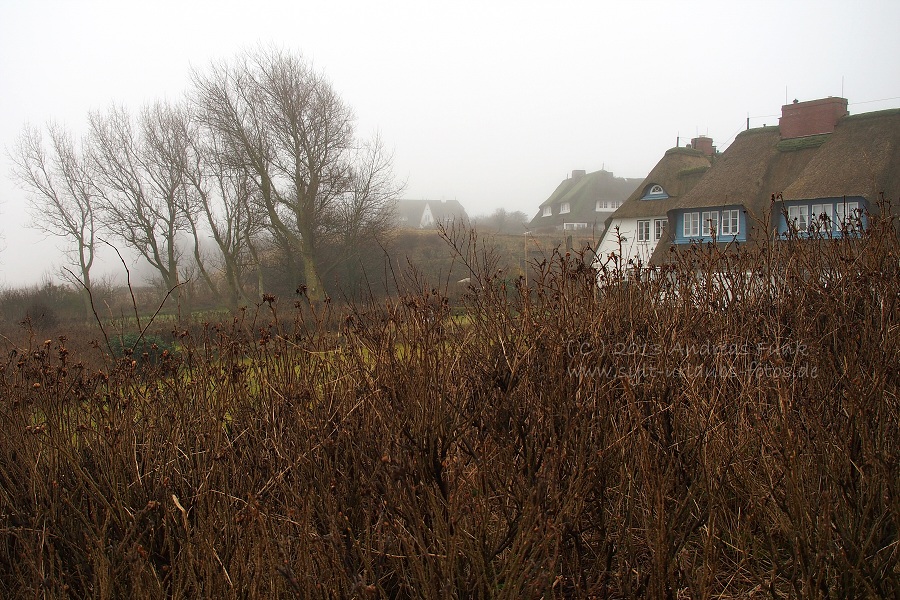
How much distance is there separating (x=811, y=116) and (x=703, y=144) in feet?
24.0

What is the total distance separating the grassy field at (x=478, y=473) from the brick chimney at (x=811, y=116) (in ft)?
68.4

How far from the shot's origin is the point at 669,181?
25125mm

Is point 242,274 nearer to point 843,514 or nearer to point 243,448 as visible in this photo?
point 243,448

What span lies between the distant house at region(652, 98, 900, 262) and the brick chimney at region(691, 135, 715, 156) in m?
5.35

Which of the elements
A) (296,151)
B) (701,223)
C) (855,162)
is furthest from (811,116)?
(296,151)

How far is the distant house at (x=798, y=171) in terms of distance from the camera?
1859cm

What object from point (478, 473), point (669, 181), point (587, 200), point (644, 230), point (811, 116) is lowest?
point (478, 473)

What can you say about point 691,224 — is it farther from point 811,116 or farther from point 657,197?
point 811,116

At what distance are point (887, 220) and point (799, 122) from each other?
66.1 feet

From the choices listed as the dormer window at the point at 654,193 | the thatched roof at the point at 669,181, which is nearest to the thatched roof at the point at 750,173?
the thatched roof at the point at 669,181

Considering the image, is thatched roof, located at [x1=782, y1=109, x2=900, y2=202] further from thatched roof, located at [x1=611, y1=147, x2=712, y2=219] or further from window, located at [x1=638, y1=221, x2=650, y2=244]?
window, located at [x1=638, y1=221, x2=650, y2=244]

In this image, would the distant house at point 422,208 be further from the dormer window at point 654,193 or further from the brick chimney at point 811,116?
the brick chimney at point 811,116

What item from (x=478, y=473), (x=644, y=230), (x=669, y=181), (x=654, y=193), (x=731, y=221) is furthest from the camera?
(x=644, y=230)

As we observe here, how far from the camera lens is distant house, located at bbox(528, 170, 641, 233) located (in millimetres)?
50719
